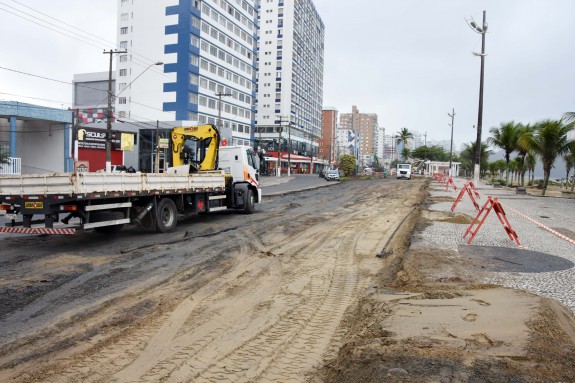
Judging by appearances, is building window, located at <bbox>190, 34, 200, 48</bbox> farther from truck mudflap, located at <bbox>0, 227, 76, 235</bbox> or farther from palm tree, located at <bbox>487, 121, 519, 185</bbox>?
truck mudflap, located at <bbox>0, 227, 76, 235</bbox>

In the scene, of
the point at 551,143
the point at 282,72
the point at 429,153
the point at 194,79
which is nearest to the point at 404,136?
the point at 429,153

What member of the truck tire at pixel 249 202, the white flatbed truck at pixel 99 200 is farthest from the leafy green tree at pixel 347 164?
the white flatbed truck at pixel 99 200

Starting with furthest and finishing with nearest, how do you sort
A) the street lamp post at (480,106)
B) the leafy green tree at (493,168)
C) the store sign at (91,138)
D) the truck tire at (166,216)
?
the leafy green tree at (493,168) < the store sign at (91,138) < the street lamp post at (480,106) < the truck tire at (166,216)

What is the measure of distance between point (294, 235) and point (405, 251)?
3.50m

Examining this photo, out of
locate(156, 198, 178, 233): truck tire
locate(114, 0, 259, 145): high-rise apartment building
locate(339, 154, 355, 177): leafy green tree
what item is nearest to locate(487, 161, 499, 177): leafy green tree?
locate(339, 154, 355, 177): leafy green tree

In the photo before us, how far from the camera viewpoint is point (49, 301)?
598cm

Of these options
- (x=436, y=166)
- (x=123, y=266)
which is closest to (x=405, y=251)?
(x=123, y=266)

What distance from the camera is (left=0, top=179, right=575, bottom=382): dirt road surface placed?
3887mm

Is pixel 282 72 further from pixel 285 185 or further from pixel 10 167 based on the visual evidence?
pixel 10 167

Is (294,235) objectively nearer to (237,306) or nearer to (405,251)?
(405,251)

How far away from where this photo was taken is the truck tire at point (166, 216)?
11.9m

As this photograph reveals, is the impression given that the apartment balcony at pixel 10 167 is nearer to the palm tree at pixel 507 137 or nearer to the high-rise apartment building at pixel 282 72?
the palm tree at pixel 507 137

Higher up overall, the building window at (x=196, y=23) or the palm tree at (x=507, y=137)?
the building window at (x=196, y=23)

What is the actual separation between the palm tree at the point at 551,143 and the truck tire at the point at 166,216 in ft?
83.8
